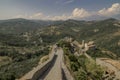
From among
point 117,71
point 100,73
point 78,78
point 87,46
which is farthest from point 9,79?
point 87,46

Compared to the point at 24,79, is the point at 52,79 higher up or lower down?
lower down

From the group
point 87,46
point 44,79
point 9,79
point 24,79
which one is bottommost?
point 87,46

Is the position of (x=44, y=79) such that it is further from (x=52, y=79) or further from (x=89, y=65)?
(x=89, y=65)

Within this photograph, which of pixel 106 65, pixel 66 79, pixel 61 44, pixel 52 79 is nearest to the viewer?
pixel 66 79

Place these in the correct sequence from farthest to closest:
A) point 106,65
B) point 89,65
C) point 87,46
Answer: point 87,46
point 106,65
point 89,65

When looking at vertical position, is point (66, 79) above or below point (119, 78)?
above

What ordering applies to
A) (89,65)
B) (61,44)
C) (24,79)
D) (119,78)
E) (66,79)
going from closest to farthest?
(24,79) < (66,79) < (119,78) < (89,65) < (61,44)

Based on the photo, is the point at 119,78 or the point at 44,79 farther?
the point at 119,78

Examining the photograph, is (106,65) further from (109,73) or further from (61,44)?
(61,44)

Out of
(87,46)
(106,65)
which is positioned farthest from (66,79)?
(87,46)
